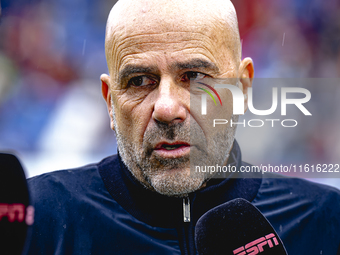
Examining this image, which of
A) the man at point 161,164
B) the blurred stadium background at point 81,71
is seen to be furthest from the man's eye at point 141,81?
the blurred stadium background at point 81,71

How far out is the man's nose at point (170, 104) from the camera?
1.07 metres

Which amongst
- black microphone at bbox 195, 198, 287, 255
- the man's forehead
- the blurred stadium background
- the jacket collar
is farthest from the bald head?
the blurred stadium background

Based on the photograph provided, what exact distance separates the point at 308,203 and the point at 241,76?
590 millimetres

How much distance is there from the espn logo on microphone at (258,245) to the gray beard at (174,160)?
357 mm

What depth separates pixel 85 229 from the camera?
1.24 meters

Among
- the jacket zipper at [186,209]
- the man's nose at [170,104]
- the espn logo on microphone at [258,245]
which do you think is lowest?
the espn logo on microphone at [258,245]

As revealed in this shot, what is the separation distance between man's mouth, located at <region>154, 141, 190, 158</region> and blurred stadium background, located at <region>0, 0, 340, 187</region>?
4.02ft

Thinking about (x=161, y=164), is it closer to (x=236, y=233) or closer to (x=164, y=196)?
(x=164, y=196)

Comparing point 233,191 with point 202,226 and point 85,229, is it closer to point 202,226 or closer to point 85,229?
point 202,226

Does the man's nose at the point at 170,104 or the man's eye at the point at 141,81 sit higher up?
the man's eye at the point at 141,81

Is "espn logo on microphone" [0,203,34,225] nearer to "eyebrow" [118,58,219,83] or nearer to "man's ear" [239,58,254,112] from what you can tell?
"eyebrow" [118,58,219,83]

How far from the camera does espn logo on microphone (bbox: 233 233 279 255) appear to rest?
31.7 inches

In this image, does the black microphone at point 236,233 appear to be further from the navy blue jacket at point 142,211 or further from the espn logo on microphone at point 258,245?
the navy blue jacket at point 142,211

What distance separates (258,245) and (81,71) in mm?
2053
